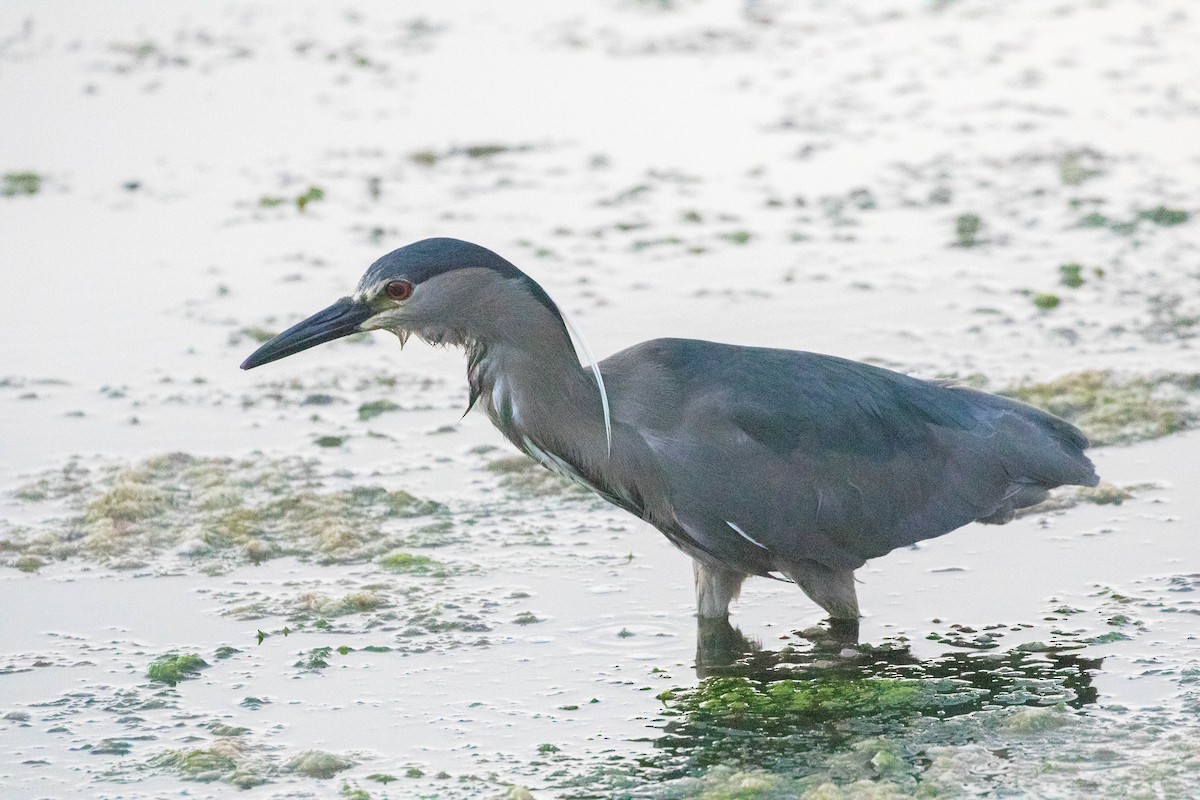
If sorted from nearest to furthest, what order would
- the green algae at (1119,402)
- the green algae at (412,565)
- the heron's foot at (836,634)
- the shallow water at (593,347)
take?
1. the shallow water at (593,347)
2. the heron's foot at (836,634)
3. the green algae at (412,565)
4. the green algae at (1119,402)

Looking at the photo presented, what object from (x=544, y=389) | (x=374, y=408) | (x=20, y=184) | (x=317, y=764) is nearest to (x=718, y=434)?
(x=544, y=389)

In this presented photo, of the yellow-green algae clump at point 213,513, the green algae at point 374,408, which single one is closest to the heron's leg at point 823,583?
the yellow-green algae clump at point 213,513

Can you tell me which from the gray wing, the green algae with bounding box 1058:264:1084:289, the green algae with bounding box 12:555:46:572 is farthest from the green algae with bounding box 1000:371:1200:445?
the green algae with bounding box 12:555:46:572

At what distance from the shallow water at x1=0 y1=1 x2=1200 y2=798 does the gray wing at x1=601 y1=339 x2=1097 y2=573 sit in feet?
1.17

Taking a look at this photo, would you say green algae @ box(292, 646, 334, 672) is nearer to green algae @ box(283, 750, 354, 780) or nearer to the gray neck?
green algae @ box(283, 750, 354, 780)

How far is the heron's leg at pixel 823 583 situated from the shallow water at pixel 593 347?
0.55 ft

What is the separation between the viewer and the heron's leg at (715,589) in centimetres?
520

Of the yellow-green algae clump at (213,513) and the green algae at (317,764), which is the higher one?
the yellow-green algae clump at (213,513)

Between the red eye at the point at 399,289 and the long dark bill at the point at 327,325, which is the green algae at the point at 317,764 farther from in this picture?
the red eye at the point at 399,289

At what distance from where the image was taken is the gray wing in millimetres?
4969

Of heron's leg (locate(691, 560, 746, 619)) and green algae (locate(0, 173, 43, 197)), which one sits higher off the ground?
green algae (locate(0, 173, 43, 197))

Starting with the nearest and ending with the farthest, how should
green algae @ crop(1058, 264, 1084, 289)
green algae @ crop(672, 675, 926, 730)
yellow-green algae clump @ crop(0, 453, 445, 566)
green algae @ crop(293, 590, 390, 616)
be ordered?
green algae @ crop(672, 675, 926, 730) < green algae @ crop(293, 590, 390, 616) < yellow-green algae clump @ crop(0, 453, 445, 566) < green algae @ crop(1058, 264, 1084, 289)

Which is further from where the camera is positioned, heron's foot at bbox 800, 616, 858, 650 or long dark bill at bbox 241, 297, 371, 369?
heron's foot at bbox 800, 616, 858, 650

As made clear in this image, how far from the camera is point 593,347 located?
7453 millimetres
